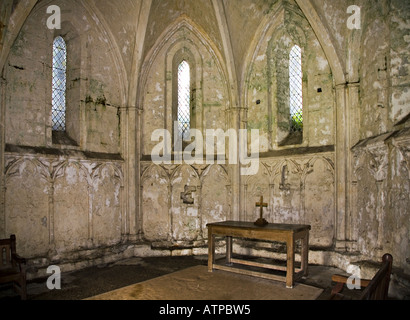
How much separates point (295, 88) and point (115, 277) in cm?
639

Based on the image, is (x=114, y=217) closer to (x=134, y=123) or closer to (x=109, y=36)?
(x=134, y=123)

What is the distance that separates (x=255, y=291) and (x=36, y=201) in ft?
16.0

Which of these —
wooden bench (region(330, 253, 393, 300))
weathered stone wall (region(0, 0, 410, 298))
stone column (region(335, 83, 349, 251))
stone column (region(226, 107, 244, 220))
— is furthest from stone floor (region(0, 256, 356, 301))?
wooden bench (region(330, 253, 393, 300))

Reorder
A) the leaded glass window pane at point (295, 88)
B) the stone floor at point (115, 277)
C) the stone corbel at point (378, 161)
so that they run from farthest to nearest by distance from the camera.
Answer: the leaded glass window pane at point (295, 88), the stone corbel at point (378, 161), the stone floor at point (115, 277)

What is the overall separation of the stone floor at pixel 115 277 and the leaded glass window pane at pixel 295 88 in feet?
12.3

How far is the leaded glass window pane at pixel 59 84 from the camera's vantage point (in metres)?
8.40

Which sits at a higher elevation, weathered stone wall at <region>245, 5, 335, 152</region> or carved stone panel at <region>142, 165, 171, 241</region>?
weathered stone wall at <region>245, 5, 335, 152</region>

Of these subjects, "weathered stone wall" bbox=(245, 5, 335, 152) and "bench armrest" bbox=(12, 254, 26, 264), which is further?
"weathered stone wall" bbox=(245, 5, 335, 152)

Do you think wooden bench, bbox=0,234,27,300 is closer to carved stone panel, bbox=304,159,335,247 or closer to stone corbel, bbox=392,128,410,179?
carved stone panel, bbox=304,159,335,247

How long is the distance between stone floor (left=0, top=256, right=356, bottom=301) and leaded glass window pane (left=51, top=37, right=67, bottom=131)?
3.59 metres

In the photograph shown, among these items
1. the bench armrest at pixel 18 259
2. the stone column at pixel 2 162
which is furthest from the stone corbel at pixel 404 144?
the stone column at pixel 2 162

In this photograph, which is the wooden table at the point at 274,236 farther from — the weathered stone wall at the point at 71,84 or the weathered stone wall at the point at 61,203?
the weathered stone wall at the point at 71,84

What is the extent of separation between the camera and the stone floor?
6031 mm

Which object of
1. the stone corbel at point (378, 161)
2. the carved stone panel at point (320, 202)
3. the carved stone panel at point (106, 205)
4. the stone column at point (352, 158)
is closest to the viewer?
the stone corbel at point (378, 161)
